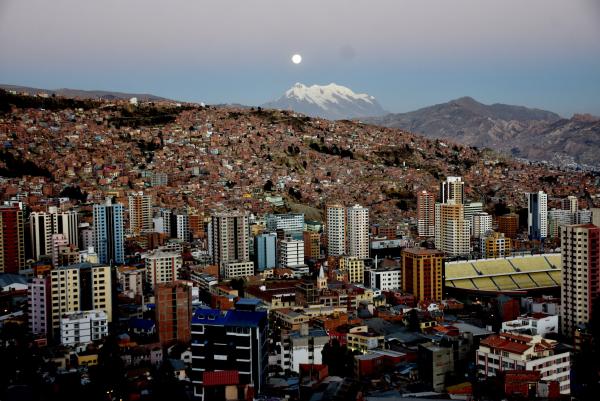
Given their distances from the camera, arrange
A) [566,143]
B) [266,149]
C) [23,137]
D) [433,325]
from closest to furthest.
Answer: [433,325]
[23,137]
[266,149]
[566,143]

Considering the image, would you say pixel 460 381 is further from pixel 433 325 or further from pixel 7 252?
pixel 7 252

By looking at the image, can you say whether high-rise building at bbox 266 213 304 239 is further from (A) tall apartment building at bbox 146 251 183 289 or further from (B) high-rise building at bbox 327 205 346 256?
(A) tall apartment building at bbox 146 251 183 289

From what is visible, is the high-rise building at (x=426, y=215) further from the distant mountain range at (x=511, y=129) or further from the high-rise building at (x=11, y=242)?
the distant mountain range at (x=511, y=129)

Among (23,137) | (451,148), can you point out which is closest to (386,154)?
(451,148)

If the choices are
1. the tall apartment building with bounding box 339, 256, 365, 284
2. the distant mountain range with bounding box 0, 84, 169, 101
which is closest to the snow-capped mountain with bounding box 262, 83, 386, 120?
the distant mountain range with bounding box 0, 84, 169, 101

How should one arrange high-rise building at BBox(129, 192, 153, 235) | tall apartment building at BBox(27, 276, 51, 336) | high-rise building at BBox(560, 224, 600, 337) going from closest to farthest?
1. tall apartment building at BBox(27, 276, 51, 336)
2. high-rise building at BBox(560, 224, 600, 337)
3. high-rise building at BBox(129, 192, 153, 235)

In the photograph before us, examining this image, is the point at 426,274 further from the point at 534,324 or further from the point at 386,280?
the point at 534,324

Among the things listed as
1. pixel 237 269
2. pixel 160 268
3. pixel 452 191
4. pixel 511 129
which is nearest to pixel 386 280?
pixel 237 269
